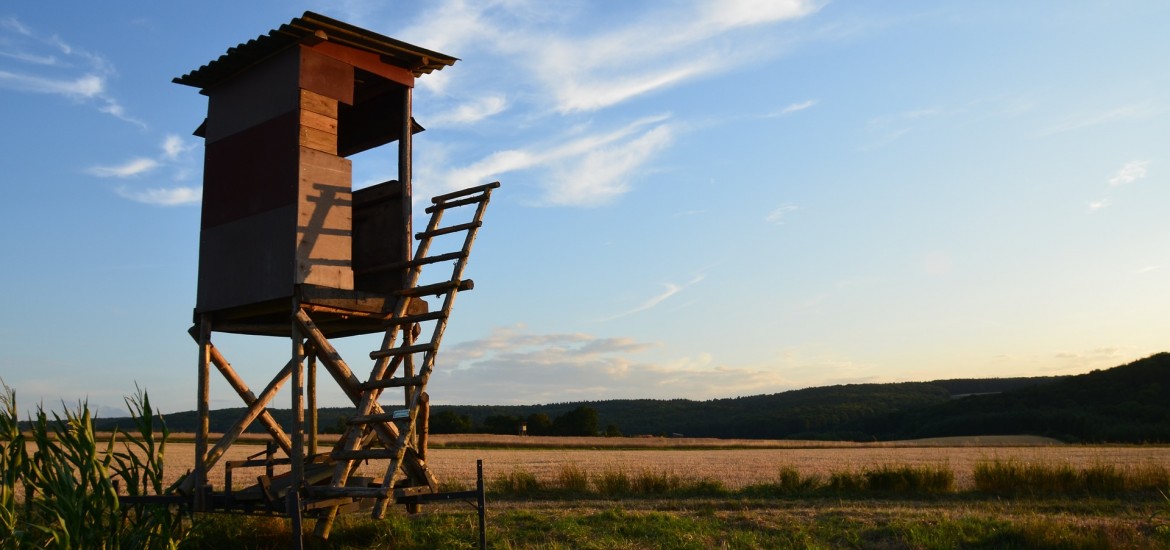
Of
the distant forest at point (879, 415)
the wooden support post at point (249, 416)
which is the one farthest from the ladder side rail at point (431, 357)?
the distant forest at point (879, 415)

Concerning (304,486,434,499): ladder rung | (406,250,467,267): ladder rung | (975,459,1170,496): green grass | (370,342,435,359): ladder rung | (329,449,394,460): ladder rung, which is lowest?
(975,459,1170,496): green grass

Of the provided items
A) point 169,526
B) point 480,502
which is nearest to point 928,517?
point 480,502

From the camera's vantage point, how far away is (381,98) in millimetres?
14531

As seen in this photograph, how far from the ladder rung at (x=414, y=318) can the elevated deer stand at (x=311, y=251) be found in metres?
0.04

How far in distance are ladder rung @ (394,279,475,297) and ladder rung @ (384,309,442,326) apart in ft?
1.04

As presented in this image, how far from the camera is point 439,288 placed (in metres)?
11.4

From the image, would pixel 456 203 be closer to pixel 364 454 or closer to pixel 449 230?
pixel 449 230

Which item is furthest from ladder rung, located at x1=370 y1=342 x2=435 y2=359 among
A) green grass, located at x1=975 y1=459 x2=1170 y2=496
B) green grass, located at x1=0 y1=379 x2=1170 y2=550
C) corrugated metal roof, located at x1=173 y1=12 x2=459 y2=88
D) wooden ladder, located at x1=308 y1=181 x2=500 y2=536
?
green grass, located at x1=975 y1=459 x2=1170 y2=496

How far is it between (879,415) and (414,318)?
356 ft

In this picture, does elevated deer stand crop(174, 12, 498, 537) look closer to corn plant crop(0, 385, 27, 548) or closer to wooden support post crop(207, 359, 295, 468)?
wooden support post crop(207, 359, 295, 468)

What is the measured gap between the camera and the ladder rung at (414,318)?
36.6 ft

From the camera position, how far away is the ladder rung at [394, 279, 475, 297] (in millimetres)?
11266

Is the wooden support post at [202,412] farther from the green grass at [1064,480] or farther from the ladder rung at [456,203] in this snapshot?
the green grass at [1064,480]

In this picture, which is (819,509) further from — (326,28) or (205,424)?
(326,28)
